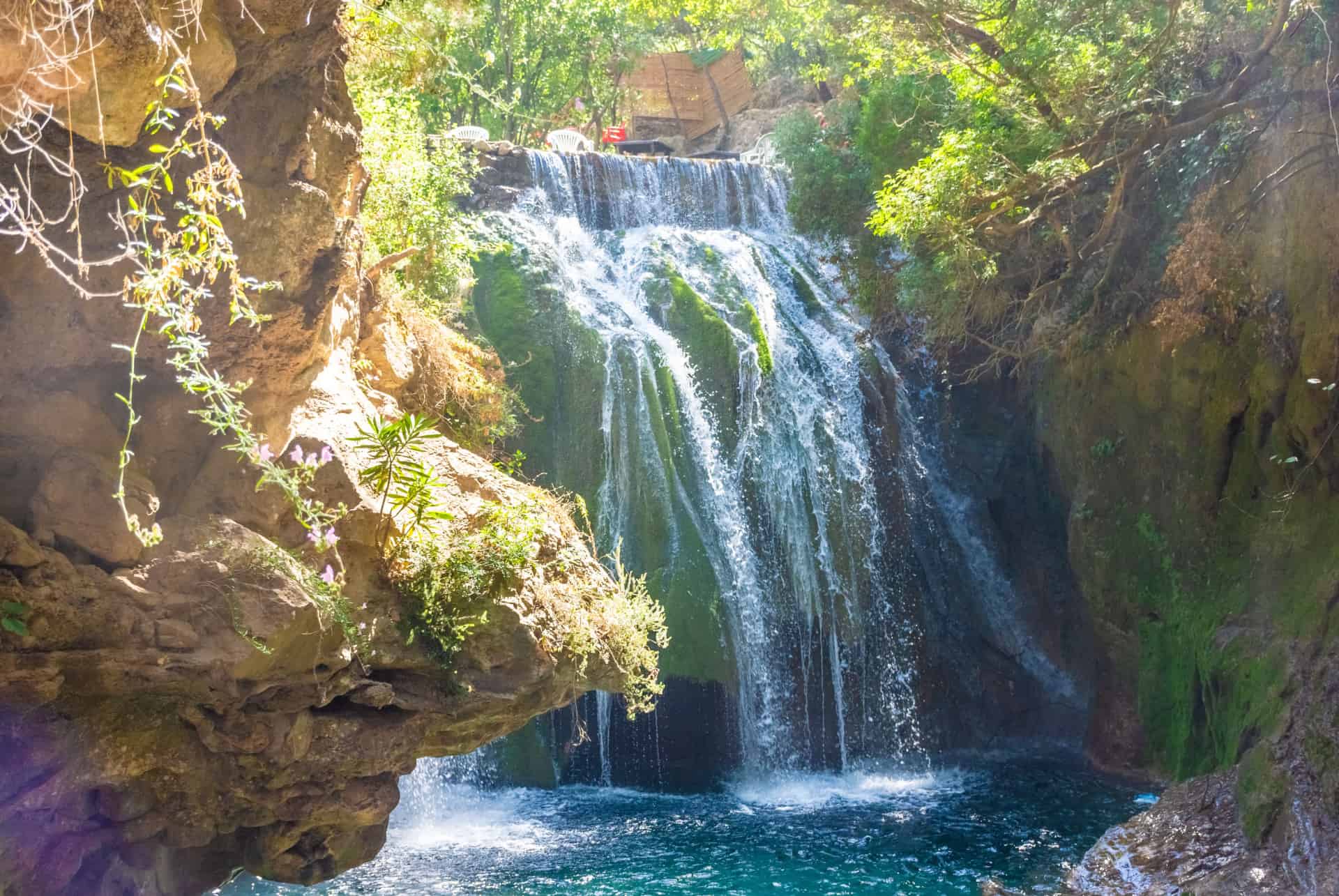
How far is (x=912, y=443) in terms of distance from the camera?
1400 cm

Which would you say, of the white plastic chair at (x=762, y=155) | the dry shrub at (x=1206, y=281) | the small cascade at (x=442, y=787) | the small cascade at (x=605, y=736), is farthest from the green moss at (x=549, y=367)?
the white plastic chair at (x=762, y=155)

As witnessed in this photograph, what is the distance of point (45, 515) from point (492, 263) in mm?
9436

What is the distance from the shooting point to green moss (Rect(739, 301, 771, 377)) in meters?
13.3

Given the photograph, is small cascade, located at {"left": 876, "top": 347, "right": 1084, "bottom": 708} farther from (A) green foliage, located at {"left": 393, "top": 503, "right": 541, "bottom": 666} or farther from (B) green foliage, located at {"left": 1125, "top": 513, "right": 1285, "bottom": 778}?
(A) green foliage, located at {"left": 393, "top": 503, "right": 541, "bottom": 666}

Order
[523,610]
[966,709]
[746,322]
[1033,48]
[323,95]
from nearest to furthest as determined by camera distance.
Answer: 1. [323,95]
2. [523,610]
3. [1033,48]
4. [966,709]
5. [746,322]

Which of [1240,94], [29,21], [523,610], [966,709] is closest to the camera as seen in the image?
[29,21]

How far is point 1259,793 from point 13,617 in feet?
23.7

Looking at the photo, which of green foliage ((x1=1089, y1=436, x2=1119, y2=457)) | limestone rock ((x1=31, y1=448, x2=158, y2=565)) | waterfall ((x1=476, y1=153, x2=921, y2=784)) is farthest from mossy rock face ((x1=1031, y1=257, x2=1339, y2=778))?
limestone rock ((x1=31, y1=448, x2=158, y2=565))

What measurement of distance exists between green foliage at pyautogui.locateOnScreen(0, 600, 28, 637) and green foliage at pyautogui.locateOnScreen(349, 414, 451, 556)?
170 cm

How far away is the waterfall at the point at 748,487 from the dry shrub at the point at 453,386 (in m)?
3.31

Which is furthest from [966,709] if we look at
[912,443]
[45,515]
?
[45,515]

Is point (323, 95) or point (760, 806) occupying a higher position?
point (323, 95)

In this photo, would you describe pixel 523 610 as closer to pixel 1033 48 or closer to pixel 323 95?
pixel 323 95

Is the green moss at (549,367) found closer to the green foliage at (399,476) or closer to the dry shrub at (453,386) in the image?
the dry shrub at (453,386)
